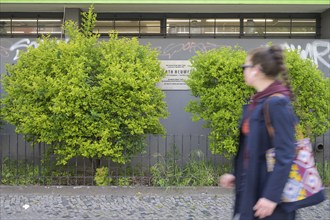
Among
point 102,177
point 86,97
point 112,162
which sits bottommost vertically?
point 102,177

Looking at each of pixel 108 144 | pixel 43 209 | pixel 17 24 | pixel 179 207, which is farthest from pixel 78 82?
pixel 17 24

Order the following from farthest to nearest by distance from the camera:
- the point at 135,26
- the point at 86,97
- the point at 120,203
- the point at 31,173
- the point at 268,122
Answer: the point at 135,26, the point at 31,173, the point at 86,97, the point at 120,203, the point at 268,122

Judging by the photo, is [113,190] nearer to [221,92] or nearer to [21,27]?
[221,92]

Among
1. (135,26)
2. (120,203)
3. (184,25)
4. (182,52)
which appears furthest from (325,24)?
(120,203)

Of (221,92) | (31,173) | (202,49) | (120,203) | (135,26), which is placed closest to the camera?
(120,203)

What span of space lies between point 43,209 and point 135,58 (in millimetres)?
2803

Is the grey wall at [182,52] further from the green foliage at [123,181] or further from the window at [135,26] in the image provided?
the green foliage at [123,181]

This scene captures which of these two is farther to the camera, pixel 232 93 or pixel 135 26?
pixel 135 26

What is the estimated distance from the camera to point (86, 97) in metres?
7.02

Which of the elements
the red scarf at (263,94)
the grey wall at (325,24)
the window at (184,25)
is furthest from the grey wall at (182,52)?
the red scarf at (263,94)

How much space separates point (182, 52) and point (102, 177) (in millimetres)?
3181

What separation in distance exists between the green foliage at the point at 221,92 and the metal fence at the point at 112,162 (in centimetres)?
74

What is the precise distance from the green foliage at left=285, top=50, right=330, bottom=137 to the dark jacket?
501cm

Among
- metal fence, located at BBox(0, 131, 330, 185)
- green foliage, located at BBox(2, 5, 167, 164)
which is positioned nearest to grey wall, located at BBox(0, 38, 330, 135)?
metal fence, located at BBox(0, 131, 330, 185)
